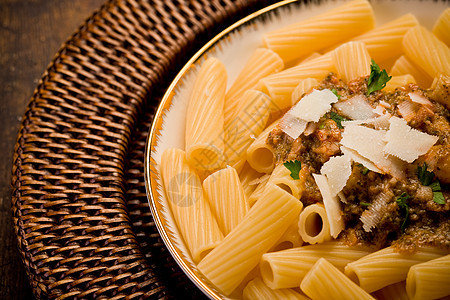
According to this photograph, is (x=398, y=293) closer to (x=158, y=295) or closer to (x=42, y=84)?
(x=158, y=295)

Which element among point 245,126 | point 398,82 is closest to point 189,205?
point 245,126

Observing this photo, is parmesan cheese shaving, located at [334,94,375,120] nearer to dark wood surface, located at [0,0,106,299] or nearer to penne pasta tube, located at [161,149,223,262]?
penne pasta tube, located at [161,149,223,262]

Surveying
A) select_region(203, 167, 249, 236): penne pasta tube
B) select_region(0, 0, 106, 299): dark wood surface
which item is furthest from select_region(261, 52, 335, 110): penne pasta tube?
select_region(0, 0, 106, 299): dark wood surface

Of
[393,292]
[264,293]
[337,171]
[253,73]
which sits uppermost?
[253,73]

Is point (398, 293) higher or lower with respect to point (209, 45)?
lower

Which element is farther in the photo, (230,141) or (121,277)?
(230,141)

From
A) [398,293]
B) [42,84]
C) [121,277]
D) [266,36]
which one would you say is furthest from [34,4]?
[398,293]

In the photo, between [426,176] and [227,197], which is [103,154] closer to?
[227,197]
